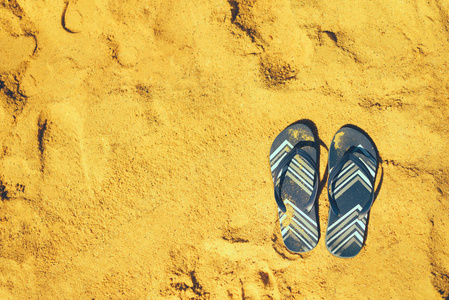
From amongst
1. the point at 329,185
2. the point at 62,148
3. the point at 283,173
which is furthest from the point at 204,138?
the point at 62,148

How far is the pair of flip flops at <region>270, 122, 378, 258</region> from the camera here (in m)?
2.40

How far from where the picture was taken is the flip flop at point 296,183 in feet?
7.96

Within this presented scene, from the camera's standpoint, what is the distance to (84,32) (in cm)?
249

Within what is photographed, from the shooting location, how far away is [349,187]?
8.12ft

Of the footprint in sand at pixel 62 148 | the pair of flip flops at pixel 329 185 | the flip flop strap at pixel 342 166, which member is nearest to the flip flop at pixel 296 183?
the pair of flip flops at pixel 329 185

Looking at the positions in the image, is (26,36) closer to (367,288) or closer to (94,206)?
(94,206)

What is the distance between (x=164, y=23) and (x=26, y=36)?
1340 millimetres

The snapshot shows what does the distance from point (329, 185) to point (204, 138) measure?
47.5 inches

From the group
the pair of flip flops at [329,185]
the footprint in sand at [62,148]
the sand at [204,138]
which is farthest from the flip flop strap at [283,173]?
the footprint in sand at [62,148]

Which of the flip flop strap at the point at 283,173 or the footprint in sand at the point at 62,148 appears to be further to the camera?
the footprint in sand at the point at 62,148

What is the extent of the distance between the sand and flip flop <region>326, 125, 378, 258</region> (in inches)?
3.5

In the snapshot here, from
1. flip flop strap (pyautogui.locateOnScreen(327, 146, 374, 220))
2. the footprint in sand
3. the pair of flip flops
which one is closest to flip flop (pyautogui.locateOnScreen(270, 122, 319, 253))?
the pair of flip flops

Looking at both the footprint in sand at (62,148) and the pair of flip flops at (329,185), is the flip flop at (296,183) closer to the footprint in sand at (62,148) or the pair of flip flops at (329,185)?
the pair of flip flops at (329,185)

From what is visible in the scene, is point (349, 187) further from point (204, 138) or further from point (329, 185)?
point (204, 138)
